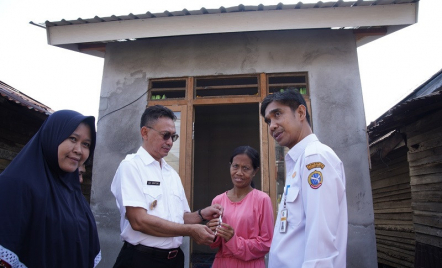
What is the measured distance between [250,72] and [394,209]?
5822 mm

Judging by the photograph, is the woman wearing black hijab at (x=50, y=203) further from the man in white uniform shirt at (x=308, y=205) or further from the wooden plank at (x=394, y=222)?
the wooden plank at (x=394, y=222)

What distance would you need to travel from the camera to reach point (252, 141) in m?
8.55

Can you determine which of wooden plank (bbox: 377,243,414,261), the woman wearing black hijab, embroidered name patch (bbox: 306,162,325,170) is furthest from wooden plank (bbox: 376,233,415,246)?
the woman wearing black hijab

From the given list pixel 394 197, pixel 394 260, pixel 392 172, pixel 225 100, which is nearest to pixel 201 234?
pixel 225 100

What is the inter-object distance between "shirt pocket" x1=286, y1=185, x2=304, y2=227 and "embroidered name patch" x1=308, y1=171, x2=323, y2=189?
15 centimetres

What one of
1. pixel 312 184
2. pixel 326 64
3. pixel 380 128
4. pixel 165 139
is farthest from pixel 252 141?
pixel 312 184

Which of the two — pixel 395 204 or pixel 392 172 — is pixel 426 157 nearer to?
pixel 392 172

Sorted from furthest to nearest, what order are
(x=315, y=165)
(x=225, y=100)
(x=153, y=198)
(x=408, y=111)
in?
(x=408, y=111)
(x=225, y=100)
(x=153, y=198)
(x=315, y=165)

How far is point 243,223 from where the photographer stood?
2479 millimetres

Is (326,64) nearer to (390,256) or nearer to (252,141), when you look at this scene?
(252,141)

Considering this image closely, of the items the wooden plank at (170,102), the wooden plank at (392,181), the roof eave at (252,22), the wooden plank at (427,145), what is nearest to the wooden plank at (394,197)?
the wooden plank at (392,181)

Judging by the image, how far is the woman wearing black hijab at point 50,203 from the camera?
5.02 ft

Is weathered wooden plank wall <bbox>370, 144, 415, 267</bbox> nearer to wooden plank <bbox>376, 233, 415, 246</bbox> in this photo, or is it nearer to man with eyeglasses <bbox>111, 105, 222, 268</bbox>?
wooden plank <bbox>376, 233, 415, 246</bbox>

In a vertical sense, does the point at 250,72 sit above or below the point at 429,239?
above
